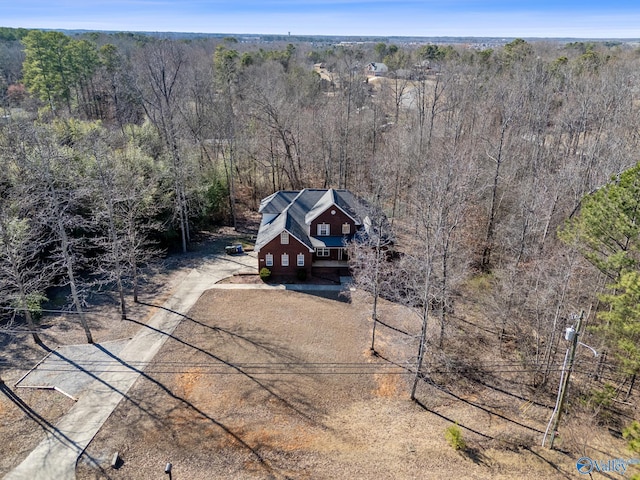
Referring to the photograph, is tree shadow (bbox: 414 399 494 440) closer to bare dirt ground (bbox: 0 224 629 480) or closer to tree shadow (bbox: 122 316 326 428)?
bare dirt ground (bbox: 0 224 629 480)

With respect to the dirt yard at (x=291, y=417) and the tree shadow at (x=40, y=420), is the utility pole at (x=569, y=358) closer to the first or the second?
the dirt yard at (x=291, y=417)

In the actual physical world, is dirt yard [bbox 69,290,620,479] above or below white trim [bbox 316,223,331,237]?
below

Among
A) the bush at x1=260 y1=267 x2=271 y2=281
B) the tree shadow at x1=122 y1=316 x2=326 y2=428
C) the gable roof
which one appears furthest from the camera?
the gable roof

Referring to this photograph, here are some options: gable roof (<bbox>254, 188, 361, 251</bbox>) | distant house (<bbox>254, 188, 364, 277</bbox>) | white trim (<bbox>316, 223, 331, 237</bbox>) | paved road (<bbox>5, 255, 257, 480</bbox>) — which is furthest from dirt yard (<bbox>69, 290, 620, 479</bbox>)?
white trim (<bbox>316, 223, 331, 237</bbox>)

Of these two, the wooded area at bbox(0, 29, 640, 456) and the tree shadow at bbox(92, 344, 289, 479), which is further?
the wooded area at bbox(0, 29, 640, 456)

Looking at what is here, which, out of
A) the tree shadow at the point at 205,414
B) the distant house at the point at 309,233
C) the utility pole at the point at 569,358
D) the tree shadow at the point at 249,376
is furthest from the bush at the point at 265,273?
the utility pole at the point at 569,358

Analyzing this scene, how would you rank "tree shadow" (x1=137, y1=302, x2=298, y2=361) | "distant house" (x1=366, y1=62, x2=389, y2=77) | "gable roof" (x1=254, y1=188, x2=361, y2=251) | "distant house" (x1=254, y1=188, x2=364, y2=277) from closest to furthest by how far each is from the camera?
"tree shadow" (x1=137, y1=302, x2=298, y2=361) → "distant house" (x1=254, y1=188, x2=364, y2=277) → "gable roof" (x1=254, y1=188, x2=361, y2=251) → "distant house" (x1=366, y1=62, x2=389, y2=77)

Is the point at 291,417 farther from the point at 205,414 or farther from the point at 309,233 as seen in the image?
the point at 309,233
